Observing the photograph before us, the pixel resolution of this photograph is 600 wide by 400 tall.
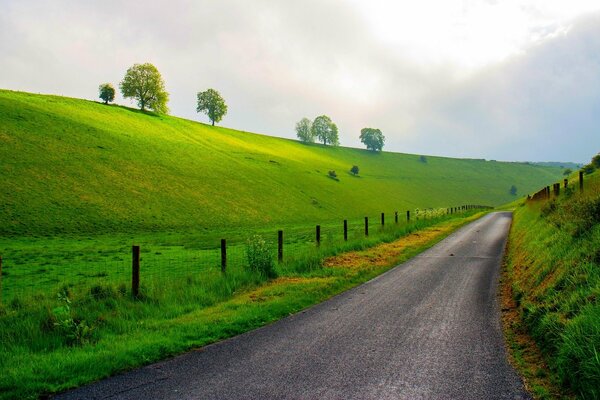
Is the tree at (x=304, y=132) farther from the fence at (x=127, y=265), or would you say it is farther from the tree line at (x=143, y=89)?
the fence at (x=127, y=265)

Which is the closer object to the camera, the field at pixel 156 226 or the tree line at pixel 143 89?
the field at pixel 156 226

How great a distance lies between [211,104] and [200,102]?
3370 millimetres

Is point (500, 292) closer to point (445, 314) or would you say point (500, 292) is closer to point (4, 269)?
point (445, 314)

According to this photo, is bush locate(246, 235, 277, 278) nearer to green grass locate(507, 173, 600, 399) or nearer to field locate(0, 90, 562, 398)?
field locate(0, 90, 562, 398)

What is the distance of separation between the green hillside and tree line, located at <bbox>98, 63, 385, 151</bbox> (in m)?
7.71

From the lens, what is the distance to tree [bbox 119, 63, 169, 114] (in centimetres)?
9662

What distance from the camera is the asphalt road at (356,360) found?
17.8ft

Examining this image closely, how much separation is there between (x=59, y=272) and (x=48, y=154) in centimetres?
3979

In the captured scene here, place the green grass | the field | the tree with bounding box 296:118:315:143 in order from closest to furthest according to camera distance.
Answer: the green grass → the field → the tree with bounding box 296:118:315:143

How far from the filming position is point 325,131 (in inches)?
5896

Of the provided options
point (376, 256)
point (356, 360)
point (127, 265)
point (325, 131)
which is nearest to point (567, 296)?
point (356, 360)

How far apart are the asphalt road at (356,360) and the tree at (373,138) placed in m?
150

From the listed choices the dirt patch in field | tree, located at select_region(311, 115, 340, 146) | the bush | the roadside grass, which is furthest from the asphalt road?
tree, located at select_region(311, 115, 340, 146)

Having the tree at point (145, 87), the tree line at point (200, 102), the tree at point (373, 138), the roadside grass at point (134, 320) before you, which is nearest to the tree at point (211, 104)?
the tree line at point (200, 102)
